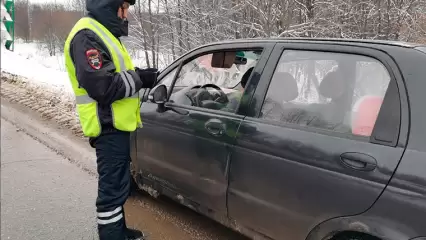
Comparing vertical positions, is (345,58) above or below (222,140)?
above

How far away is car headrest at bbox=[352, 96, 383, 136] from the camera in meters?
1.94

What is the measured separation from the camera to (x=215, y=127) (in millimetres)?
2705

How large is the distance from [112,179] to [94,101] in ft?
1.91

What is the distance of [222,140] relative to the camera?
2.63 metres

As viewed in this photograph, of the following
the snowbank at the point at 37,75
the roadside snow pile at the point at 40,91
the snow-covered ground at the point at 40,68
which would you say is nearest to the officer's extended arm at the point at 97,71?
the roadside snow pile at the point at 40,91

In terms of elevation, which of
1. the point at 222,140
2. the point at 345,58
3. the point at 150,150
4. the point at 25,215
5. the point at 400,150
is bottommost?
the point at 25,215

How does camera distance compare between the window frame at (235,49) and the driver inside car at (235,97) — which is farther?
the driver inside car at (235,97)

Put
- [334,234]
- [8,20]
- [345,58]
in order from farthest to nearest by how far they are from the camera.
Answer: [8,20] < [345,58] < [334,234]

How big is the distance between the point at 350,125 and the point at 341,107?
0.43ft

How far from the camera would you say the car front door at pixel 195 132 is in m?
2.65

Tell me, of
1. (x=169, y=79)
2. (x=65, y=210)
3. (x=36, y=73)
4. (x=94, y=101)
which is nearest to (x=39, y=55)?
(x=36, y=73)

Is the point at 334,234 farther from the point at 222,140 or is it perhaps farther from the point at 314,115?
the point at 222,140

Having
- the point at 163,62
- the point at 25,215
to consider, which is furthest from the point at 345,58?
the point at 163,62

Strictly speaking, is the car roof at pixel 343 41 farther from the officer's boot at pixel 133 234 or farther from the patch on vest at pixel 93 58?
the officer's boot at pixel 133 234
